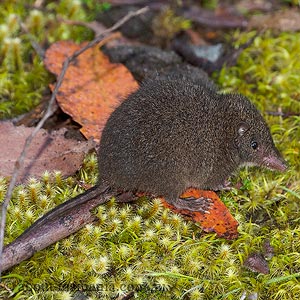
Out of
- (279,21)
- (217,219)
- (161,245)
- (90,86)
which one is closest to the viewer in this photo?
(161,245)

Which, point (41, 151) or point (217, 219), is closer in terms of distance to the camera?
point (217, 219)

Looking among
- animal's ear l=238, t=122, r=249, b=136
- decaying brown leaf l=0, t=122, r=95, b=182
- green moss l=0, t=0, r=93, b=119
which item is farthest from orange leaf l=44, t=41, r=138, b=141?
animal's ear l=238, t=122, r=249, b=136

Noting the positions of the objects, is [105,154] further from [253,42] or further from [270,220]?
[253,42]

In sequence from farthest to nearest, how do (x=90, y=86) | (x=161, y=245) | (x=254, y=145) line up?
(x=90, y=86)
(x=254, y=145)
(x=161, y=245)

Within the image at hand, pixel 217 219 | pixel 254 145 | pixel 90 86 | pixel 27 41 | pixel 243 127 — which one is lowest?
pixel 217 219

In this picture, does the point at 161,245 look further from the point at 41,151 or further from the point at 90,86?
the point at 90,86

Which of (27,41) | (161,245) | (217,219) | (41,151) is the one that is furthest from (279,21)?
(161,245)

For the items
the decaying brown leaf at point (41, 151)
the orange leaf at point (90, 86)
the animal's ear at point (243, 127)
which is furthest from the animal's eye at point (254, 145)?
the decaying brown leaf at point (41, 151)

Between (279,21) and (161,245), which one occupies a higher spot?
(279,21)
